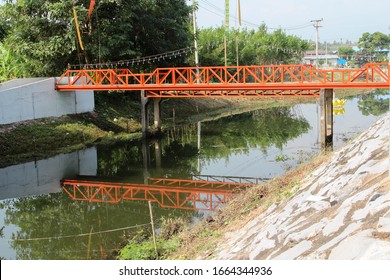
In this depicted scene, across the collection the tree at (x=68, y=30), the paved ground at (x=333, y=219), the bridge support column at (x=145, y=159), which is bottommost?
the bridge support column at (x=145, y=159)

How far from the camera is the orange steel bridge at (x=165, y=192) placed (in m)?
15.5

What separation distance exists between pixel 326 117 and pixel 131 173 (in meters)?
9.16

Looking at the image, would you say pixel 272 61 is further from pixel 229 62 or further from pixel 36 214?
pixel 36 214

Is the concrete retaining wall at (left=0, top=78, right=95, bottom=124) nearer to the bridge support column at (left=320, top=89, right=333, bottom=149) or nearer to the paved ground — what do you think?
the bridge support column at (left=320, top=89, right=333, bottom=149)

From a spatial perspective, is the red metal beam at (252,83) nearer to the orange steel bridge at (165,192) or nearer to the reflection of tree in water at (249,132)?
the reflection of tree in water at (249,132)

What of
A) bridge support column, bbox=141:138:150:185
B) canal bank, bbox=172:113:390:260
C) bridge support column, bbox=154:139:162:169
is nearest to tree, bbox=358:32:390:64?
bridge support column, bbox=154:139:162:169

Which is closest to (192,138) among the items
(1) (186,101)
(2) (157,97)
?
(2) (157,97)

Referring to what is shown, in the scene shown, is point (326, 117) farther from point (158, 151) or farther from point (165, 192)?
point (165, 192)

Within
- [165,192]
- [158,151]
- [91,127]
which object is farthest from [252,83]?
[91,127]

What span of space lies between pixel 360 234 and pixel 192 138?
2348cm

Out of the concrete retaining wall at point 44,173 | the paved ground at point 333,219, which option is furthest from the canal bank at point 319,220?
the concrete retaining wall at point 44,173

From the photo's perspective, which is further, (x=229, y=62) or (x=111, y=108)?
(x=229, y=62)

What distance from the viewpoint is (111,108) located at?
32438mm

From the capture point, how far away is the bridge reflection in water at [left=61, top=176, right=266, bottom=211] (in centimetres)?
1548
